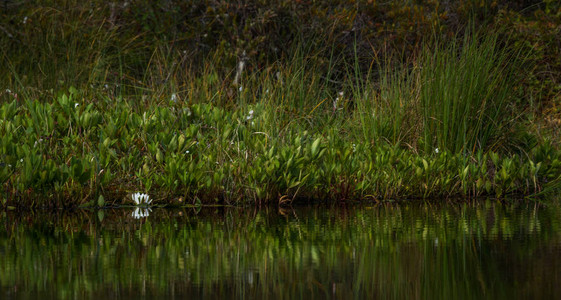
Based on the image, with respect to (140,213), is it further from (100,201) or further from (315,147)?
(315,147)

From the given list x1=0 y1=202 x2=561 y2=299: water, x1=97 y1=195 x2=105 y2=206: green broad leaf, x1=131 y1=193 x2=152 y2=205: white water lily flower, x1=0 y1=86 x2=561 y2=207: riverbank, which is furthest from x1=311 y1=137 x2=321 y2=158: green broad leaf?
x1=97 y1=195 x2=105 y2=206: green broad leaf

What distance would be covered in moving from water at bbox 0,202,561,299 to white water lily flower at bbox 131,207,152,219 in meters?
0.01

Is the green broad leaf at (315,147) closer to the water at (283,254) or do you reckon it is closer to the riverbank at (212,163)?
the riverbank at (212,163)

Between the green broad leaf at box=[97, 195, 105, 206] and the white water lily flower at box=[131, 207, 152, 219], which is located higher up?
the green broad leaf at box=[97, 195, 105, 206]

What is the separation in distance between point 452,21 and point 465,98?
5.54 m

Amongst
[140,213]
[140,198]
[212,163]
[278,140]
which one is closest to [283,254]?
[140,213]

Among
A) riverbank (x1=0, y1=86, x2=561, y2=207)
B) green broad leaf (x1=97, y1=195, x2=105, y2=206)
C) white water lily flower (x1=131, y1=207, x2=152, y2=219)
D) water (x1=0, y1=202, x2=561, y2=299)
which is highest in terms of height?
riverbank (x1=0, y1=86, x2=561, y2=207)

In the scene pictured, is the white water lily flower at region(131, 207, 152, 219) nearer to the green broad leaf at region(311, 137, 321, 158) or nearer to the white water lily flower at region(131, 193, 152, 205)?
the white water lily flower at region(131, 193, 152, 205)

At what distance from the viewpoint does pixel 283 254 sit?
412 centimetres

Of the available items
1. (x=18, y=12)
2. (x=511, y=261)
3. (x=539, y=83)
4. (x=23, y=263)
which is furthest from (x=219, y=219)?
(x=18, y=12)

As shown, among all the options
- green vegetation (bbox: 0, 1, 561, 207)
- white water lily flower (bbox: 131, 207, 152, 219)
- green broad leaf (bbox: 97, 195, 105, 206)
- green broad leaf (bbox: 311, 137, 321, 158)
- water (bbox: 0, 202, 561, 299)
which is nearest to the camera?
water (bbox: 0, 202, 561, 299)

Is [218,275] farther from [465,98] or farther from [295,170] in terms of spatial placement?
[465,98]

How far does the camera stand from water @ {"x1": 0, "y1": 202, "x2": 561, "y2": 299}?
10.7ft

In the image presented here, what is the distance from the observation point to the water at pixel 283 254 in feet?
10.7
